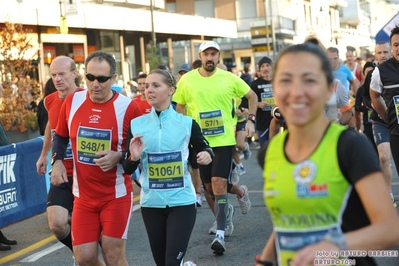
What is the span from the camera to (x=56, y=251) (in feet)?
27.9

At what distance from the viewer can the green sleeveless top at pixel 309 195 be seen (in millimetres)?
2775

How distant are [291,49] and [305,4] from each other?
71.1 meters

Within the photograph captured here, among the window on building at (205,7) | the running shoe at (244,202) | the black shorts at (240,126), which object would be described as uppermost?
the window on building at (205,7)

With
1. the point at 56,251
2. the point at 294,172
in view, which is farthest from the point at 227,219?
the point at 294,172

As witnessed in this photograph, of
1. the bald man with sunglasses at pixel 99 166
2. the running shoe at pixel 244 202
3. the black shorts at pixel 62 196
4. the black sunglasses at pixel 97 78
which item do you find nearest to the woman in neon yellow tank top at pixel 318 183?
the bald man with sunglasses at pixel 99 166

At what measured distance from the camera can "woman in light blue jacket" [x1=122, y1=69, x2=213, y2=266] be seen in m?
5.48

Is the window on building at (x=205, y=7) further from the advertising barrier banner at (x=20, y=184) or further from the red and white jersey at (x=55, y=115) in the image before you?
the red and white jersey at (x=55, y=115)

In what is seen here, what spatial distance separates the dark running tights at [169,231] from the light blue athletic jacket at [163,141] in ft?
0.18

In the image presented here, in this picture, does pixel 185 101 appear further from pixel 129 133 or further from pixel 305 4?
pixel 305 4

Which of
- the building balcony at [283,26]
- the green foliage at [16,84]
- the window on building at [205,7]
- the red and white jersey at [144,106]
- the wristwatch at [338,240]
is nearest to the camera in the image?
the wristwatch at [338,240]

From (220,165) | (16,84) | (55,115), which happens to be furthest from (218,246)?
(16,84)

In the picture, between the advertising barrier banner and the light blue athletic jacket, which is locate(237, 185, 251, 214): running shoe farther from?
the light blue athletic jacket

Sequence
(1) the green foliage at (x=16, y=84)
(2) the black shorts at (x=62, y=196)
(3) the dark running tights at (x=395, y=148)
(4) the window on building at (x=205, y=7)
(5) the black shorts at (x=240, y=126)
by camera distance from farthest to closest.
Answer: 1. (4) the window on building at (x=205, y=7)
2. (1) the green foliage at (x=16, y=84)
3. (5) the black shorts at (x=240, y=126)
4. (3) the dark running tights at (x=395, y=148)
5. (2) the black shorts at (x=62, y=196)

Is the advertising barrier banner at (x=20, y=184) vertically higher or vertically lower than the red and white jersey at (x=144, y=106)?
lower
